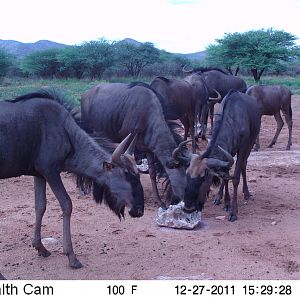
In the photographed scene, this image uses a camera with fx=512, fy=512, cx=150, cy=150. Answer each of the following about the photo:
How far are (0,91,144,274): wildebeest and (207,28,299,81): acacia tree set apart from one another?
115ft

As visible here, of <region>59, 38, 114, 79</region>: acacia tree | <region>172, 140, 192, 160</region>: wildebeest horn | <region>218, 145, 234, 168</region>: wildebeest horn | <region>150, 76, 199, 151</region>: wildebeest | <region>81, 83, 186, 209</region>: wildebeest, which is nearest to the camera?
<region>218, 145, 234, 168</region>: wildebeest horn

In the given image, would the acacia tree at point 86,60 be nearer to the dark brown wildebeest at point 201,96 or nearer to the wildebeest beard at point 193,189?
the dark brown wildebeest at point 201,96

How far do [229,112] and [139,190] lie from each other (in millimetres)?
2666

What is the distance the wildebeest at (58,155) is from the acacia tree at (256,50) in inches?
1380

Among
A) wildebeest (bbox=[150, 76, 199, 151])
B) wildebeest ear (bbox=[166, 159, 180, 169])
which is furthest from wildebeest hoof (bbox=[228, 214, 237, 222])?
wildebeest (bbox=[150, 76, 199, 151])

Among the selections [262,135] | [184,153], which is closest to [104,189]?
[184,153]

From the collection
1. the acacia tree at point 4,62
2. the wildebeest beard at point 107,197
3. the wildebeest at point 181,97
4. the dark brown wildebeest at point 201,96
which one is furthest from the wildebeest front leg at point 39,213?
the acacia tree at point 4,62

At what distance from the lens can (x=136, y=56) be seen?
4944 cm

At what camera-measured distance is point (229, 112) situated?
25.2 ft

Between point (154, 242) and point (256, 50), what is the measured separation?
36073 millimetres

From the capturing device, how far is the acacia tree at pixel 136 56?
49344mm

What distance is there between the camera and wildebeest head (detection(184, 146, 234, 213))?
666 cm

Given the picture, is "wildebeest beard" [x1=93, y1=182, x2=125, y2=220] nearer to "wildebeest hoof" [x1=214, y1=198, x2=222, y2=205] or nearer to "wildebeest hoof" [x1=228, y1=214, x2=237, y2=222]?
"wildebeest hoof" [x1=228, y1=214, x2=237, y2=222]

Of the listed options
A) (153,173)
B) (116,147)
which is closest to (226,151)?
(153,173)
